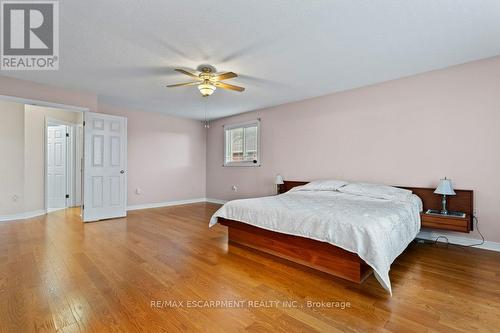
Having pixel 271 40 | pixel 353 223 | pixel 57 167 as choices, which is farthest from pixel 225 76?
pixel 57 167

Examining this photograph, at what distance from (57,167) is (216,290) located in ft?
20.5

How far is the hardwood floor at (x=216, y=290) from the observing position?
1.58 m

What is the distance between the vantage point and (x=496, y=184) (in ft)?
9.65

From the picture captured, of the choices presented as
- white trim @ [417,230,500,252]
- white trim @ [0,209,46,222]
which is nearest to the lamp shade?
white trim @ [417,230,500,252]

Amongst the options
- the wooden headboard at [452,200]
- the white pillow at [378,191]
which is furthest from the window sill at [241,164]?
the wooden headboard at [452,200]

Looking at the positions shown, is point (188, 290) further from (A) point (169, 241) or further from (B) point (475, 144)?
(B) point (475, 144)

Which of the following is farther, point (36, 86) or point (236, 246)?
point (36, 86)

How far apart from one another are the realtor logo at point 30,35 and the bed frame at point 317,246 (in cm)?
280

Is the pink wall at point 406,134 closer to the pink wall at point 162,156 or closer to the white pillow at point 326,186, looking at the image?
the white pillow at point 326,186

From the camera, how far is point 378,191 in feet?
11.1

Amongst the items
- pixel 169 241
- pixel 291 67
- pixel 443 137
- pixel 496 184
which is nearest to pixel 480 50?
pixel 443 137

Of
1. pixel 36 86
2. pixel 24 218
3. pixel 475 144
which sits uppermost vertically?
pixel 36 86

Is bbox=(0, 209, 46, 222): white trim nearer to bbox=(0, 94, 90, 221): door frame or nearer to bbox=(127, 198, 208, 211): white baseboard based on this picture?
bbox=(0, 94, 90, 221): door frame

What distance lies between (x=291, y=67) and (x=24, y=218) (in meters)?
5.59
